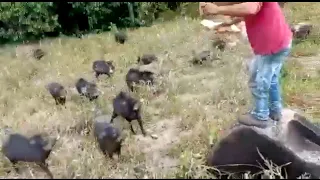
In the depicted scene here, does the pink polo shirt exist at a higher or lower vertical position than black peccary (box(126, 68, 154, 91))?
higher

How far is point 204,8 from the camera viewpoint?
3.57 m

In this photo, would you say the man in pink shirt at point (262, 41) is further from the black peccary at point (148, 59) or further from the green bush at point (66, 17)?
the green bush at point (66, 17)

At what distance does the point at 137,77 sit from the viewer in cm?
544

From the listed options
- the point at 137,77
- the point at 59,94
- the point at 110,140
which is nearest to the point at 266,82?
the point at 110,140

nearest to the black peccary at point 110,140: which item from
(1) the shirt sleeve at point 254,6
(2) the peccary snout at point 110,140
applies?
(2) the peccary snout at point 110,140

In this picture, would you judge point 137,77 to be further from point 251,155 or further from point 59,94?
point 251,155

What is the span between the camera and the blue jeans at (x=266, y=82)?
358 cm

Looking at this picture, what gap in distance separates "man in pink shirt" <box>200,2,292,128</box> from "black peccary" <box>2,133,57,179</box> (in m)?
1.27

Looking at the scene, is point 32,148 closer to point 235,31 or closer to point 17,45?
point 235,31

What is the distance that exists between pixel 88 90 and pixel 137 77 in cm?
49

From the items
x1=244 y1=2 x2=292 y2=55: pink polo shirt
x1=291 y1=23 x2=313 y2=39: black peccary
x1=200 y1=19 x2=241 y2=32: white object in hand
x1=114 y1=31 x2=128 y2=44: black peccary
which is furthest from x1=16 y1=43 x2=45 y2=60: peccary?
x1=244 y1=2 x2=292 y2=55: pink polo shirt

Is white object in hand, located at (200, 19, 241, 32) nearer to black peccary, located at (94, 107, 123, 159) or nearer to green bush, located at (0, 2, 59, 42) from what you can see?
green bush, located at (0, 2, 59, 42)

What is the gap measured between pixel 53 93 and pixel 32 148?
5.89ft

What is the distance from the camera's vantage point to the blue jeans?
3580mm
